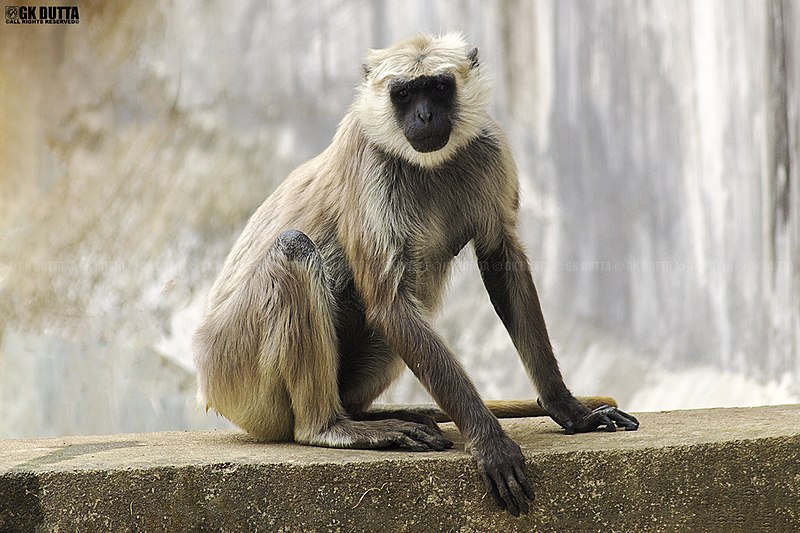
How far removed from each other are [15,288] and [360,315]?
554 cm

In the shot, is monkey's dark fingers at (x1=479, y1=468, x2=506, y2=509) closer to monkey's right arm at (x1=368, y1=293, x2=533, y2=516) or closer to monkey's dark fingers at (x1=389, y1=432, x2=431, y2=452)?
monkey's right arm at (x1=368, y1=293, x2=533, y2=516)

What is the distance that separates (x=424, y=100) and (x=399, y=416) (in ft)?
4.69

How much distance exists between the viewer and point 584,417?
4.34m

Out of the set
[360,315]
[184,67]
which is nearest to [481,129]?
[360,315]

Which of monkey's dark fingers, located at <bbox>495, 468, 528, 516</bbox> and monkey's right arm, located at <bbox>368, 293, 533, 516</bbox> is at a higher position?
monkey's right arm, located at <bbox>368, 293, 533, 516</bbox>

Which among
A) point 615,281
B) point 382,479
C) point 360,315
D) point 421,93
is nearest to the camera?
point 382,479

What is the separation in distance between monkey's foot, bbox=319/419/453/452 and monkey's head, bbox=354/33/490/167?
1.12m

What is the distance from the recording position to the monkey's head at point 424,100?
407cm

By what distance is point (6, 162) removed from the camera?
9039 millimetres

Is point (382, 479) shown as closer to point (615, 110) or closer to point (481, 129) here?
point (481, 129)

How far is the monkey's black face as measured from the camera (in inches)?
160

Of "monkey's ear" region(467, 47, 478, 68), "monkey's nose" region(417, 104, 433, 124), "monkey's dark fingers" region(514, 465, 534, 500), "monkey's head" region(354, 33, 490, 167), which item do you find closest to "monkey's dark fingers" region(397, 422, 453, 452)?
"monkey's dark fingers" region(514, 465, 534, 500)

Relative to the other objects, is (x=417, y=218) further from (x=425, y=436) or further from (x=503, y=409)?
(x=503, y=409)

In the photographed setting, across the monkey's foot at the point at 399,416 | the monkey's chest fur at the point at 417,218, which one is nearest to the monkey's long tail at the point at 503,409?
the monkey's foot at the point at 399,416
